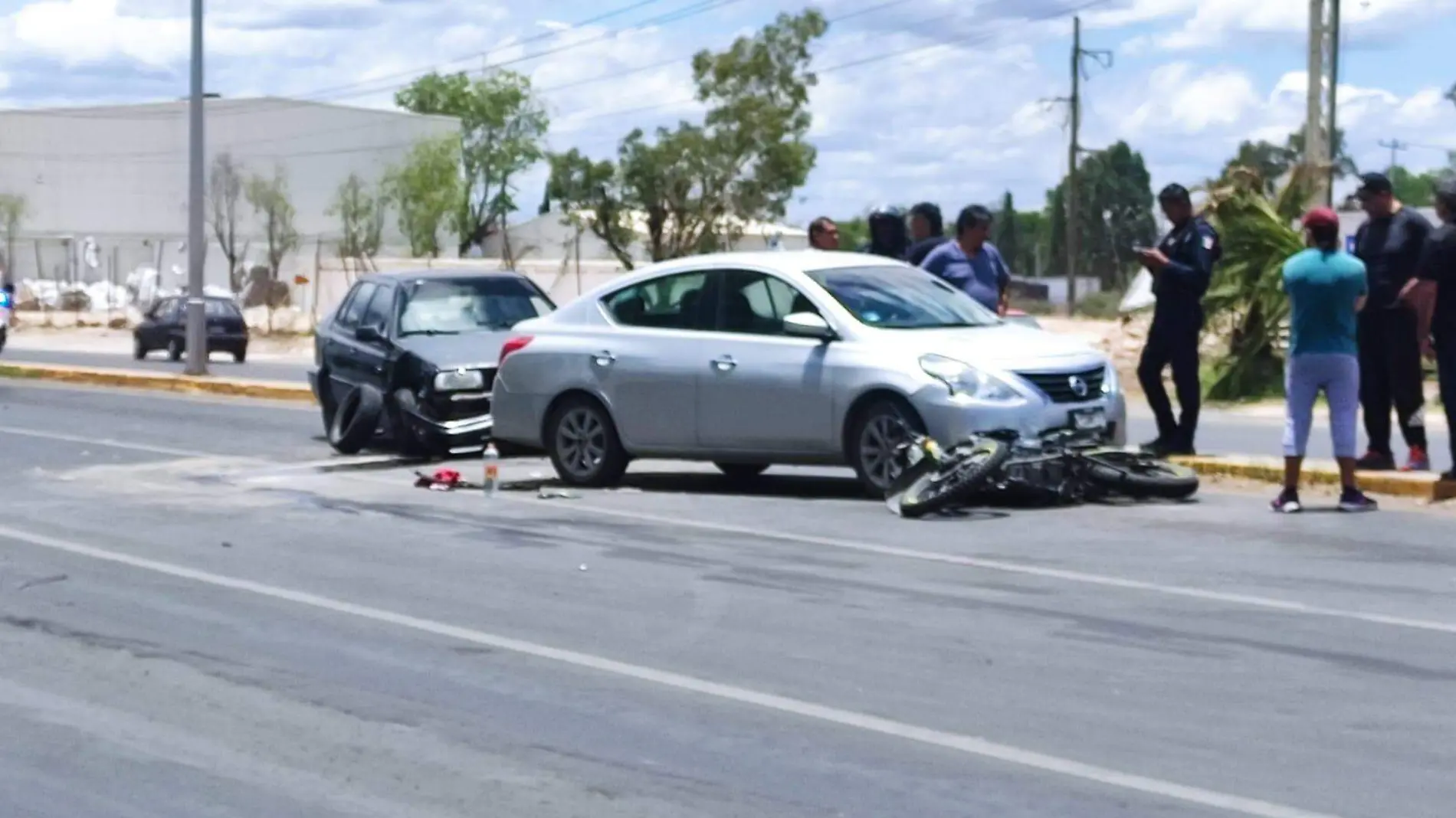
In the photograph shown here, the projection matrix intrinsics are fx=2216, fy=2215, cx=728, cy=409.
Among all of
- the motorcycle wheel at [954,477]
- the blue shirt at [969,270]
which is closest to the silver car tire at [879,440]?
the motorcycle wheel at [954,477]

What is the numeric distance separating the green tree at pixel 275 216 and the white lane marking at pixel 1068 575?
189ft

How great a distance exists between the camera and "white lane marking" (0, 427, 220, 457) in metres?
18.3

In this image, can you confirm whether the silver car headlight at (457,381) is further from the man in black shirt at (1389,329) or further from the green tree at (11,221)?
the green tree at (11,221)

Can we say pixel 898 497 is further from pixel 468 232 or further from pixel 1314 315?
pixel 468 232

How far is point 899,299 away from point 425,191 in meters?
78.0

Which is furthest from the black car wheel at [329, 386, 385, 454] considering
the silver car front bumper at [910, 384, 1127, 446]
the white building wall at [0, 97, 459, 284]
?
the white building wall at [0, 97, 459, 284]

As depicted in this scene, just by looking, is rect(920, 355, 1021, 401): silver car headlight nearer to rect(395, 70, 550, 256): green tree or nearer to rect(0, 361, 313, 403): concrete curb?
rect(0, 361, 313, 403): concrete curb

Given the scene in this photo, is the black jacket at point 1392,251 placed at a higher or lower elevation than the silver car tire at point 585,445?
higher

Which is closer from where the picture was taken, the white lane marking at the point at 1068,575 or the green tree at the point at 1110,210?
the white lane marking at the point at 1068,575

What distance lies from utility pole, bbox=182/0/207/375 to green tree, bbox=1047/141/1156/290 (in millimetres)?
78674

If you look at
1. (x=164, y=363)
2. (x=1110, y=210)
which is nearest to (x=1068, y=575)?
(x=164, y=363)

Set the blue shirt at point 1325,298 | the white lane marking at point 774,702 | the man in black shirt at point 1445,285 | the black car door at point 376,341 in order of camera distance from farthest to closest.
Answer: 1. the black car door at point 376,341
2. the man in black shirt at point 1445,285
3. the blue shirt at point 1325,298
4. the white lane marking at point 774,702

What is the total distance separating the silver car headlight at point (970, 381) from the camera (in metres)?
13.1

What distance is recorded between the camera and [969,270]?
15.9 meters
